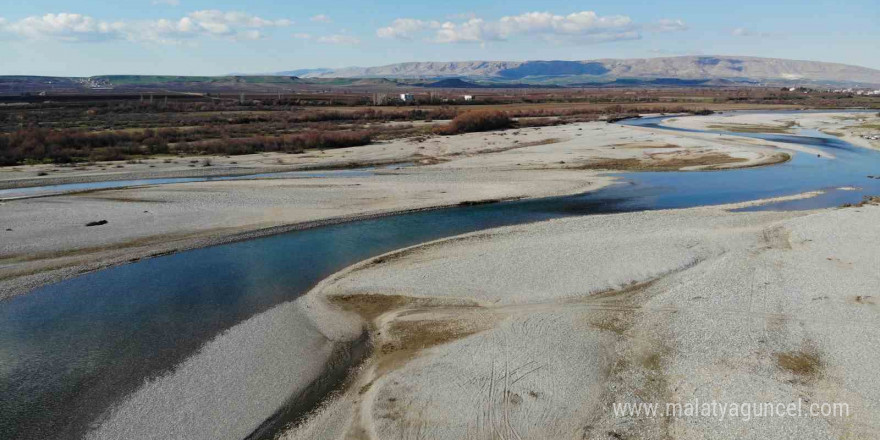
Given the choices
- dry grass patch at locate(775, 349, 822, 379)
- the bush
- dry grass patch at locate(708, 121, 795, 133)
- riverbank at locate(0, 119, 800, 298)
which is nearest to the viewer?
dry grass patch at locate(775, 349, 822, 379)

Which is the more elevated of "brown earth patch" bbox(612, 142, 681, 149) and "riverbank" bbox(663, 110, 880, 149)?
"riverbank" bbox(663, 110, 880, 149)

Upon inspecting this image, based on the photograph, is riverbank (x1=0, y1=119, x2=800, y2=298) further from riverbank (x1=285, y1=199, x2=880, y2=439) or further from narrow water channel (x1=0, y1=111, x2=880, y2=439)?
riverbank (x1=285, y1=199, x2=880, y2=439)

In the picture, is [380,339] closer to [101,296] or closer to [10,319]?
[101,296]

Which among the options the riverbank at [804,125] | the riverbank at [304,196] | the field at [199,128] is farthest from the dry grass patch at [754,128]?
the field at [199,128]

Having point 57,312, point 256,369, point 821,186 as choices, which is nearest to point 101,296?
point 57,312

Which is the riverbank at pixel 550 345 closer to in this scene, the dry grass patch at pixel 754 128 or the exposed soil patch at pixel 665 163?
the exposed soil patch at pixel 665 163

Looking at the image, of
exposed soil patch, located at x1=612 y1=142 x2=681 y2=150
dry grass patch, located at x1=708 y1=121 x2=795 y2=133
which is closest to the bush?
exposed soil patch, located at x1=612 y1=142 x2=681 y2=150

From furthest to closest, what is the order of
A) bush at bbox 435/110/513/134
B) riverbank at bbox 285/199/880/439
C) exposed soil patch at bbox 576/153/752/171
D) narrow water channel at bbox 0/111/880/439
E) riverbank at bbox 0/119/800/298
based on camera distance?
1. bush at bbox 435/110/513/134
2. exposed soil patch at bbox 576/153/752/171
3. riverbank at bbox 0/119/800/298
4. narrow water channel at bbox 0/111/880/439
5. riverbank at bbox 285/199/880/439

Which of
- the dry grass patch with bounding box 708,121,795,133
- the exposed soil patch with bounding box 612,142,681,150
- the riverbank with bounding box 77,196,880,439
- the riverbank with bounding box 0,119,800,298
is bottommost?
the riverbank with bounding box 77,196,880,439
